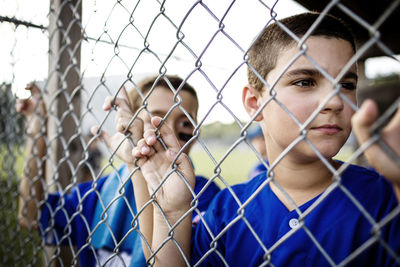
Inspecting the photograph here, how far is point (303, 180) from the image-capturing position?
1106mm

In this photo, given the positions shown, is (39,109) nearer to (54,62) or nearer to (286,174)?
(54,62)

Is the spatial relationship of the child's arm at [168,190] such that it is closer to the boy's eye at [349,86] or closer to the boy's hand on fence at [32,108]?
the boy's eye at [349,86]

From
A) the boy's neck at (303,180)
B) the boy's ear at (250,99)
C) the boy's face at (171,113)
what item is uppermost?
the boy's face at (171,113)

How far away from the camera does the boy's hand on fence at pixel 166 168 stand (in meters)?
1.05

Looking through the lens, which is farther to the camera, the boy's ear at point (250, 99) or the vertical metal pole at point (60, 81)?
the vertical metal pole at point (60, 81)

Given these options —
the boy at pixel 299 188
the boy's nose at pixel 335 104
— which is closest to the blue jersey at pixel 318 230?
the boy at pixel 299 188

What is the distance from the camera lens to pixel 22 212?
1818 mm

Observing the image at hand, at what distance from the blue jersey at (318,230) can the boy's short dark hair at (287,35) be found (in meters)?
0.47

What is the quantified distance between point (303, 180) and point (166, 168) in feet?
1.70

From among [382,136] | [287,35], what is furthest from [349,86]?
[382,136]

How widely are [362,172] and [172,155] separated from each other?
67cm

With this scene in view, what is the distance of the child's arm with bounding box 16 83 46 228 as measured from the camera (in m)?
1.76

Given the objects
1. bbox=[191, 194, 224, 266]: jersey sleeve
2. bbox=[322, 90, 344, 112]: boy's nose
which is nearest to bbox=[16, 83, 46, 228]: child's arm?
bbox=[191, 194, 224, 266]: jersey sleeve

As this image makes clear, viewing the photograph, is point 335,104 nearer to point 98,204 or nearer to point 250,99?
point 250,99
